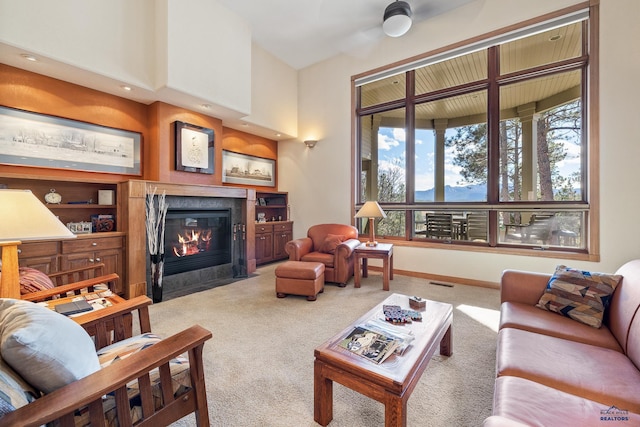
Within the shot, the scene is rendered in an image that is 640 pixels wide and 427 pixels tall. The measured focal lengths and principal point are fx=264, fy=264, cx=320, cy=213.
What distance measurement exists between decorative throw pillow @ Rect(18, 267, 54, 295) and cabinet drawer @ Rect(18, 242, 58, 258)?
701 mm

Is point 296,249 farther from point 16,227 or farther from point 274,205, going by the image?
point 16,227

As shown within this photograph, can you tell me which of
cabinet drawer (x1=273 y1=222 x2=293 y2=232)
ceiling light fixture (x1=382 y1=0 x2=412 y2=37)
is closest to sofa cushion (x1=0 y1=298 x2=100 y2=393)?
cabinet drawer (x1=273 y1=222 x2=293 y2=232)

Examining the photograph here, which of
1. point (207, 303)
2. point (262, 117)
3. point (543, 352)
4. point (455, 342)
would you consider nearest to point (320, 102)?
point (262, 117)

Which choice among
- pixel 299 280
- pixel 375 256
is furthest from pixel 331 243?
pixel 299 280

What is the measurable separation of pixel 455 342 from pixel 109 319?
8.61ft

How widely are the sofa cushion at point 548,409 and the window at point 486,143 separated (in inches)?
130

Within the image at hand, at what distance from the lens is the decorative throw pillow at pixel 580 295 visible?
1748 millimetres

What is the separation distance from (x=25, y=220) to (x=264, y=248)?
4.17 metres

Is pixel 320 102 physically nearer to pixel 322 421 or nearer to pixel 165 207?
pixel 165 207

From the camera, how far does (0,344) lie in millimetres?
853

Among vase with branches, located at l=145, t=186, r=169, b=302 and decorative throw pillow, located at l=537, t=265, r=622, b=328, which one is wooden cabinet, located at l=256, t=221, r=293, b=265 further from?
decorative throw pillow, located at l=537, t=265, r=622, b=328

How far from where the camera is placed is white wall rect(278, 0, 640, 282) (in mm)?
3074

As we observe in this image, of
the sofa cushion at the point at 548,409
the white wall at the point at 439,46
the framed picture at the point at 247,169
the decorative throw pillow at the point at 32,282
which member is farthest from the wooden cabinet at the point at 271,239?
the sofa cushion at the point at 548,409

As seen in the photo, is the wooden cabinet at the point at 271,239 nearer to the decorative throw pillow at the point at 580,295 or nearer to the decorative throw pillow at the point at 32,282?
the decorative throw pillow at the point at 32,282
